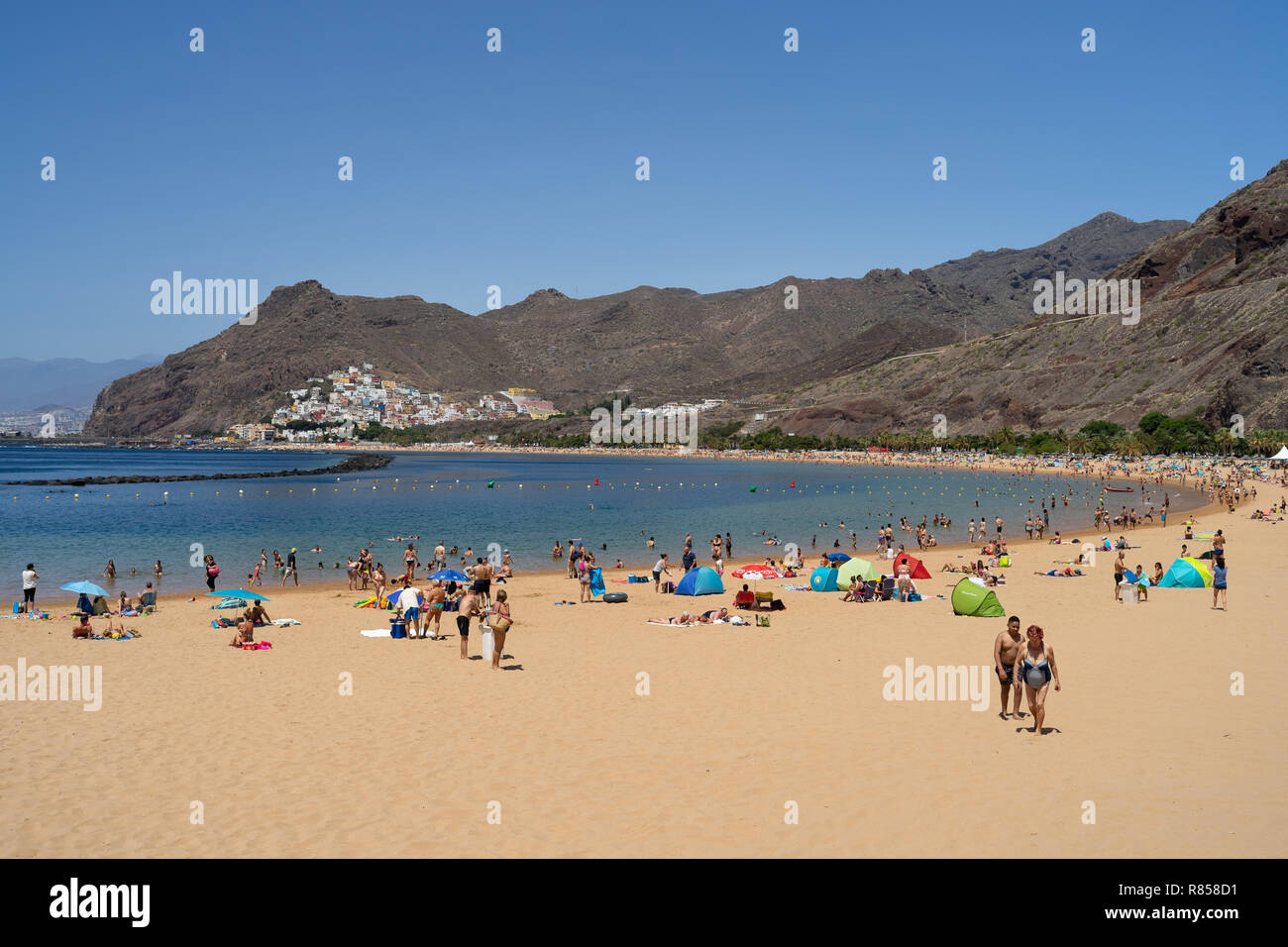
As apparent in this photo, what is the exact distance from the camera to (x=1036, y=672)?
1110cm

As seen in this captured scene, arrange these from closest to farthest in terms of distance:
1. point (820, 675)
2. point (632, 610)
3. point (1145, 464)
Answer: point (820, 675) → point (632, 610) → point (1145, 464)

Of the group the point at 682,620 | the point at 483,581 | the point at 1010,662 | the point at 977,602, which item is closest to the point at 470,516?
the point at 483,581

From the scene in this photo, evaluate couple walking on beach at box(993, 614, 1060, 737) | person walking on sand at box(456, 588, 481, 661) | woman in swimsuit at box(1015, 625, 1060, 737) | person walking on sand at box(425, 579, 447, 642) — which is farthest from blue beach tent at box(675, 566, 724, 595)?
woman in swimsuit at box(1015, 625, 1060, 737)

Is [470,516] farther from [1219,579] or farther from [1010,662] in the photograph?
[1010,662]

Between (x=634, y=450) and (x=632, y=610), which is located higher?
(x=634, y=450)

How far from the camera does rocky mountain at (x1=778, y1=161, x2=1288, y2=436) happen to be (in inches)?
4370

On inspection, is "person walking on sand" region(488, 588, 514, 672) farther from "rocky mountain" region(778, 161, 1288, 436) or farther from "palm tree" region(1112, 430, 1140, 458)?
"rocky mountain" region(778, 161, 1288, 436)

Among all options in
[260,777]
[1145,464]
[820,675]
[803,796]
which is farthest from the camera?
[1145,464]

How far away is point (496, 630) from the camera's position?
14.9m

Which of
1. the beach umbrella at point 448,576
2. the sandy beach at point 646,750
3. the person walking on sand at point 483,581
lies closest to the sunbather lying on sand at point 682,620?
the sandy beach at point 646,750
